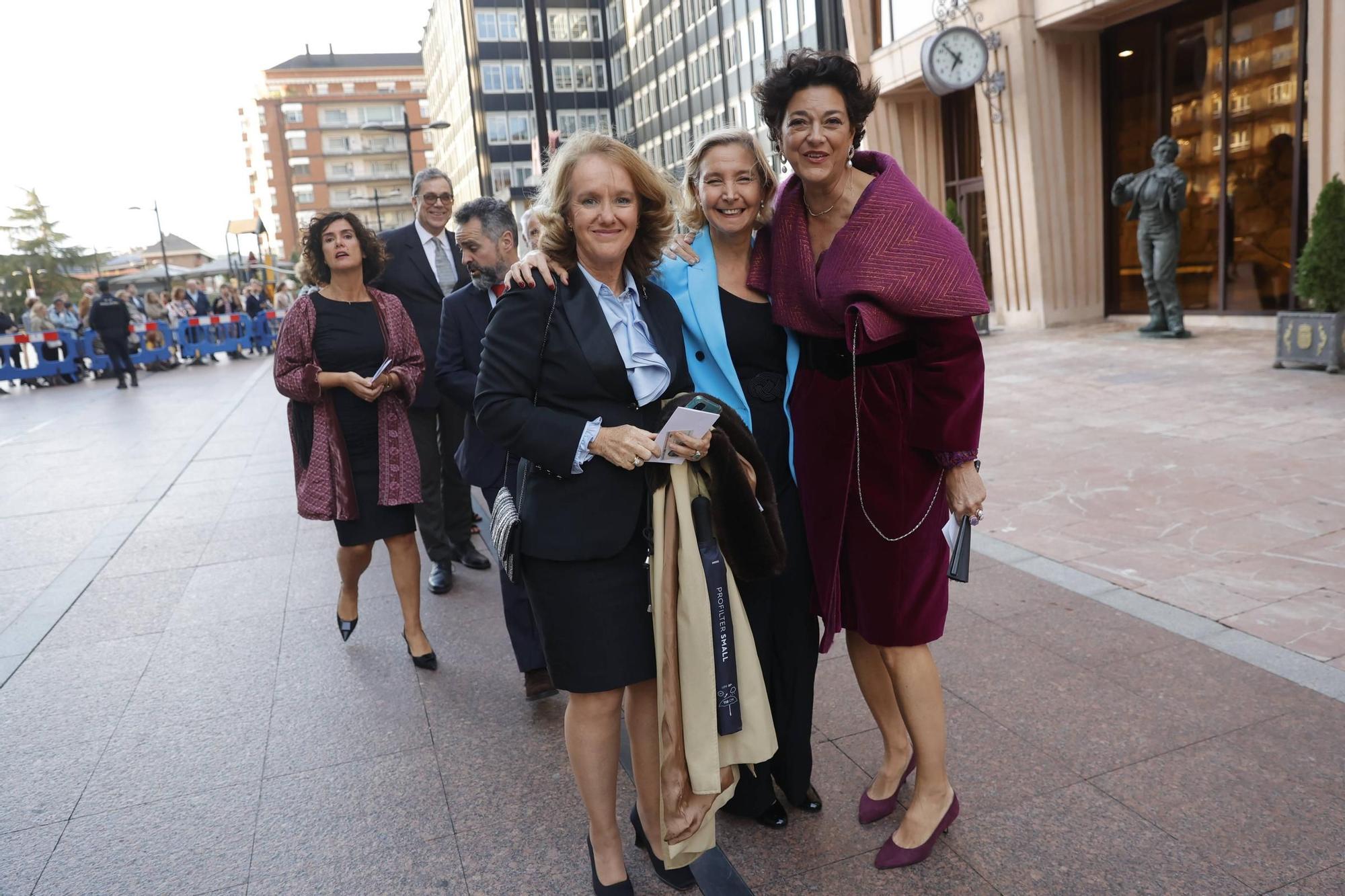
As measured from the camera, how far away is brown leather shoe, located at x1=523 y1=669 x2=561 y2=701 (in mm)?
3516

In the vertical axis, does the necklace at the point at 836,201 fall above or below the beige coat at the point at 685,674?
above

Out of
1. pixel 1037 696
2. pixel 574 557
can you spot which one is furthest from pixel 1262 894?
pixel 574 557

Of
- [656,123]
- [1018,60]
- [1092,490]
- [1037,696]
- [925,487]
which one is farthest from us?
[656,123]

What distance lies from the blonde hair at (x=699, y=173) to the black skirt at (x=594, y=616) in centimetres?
96

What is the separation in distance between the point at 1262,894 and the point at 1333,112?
1103 cm

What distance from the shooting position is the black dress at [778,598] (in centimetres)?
250

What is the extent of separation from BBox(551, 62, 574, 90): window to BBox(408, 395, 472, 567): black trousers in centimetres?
6237

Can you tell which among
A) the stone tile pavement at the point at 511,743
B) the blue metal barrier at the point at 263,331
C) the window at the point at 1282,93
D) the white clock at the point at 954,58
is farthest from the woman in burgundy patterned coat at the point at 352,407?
the blue metal barrier at the point at 263,331

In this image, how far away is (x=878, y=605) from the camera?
239 centimetres

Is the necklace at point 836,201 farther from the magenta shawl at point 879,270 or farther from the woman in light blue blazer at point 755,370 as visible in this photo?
the woman in light blue blazer at point 755,370

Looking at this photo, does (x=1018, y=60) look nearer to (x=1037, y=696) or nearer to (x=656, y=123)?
(x=1037, y=696)

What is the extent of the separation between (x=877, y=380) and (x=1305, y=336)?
851 centimetres

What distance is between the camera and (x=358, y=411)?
12.9ft

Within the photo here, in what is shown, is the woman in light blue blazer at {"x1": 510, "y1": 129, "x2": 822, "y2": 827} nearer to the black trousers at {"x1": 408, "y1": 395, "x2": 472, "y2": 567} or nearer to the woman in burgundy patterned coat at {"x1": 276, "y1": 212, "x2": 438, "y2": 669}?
the woman in burgundy patterned coat at {"x1": 276, "y1": 212, "x2": 438, "y2": 669}
